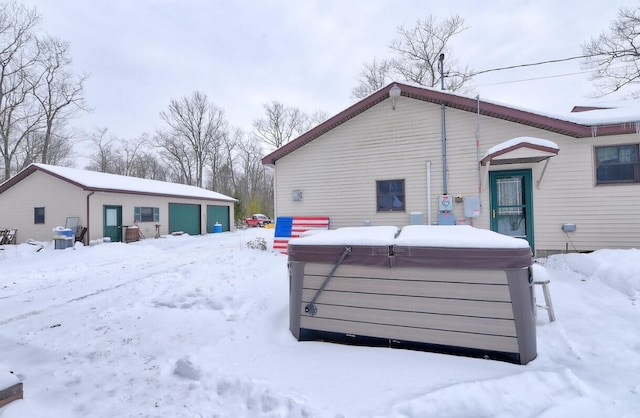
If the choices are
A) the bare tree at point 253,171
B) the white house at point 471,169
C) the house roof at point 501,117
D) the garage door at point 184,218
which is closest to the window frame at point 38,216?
the garage door at point 184,218

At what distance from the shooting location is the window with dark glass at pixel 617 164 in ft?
21.1

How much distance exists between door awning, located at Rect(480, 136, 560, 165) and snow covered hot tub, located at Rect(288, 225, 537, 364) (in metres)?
4.24

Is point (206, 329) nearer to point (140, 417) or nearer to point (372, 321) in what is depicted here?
point (140, 417)

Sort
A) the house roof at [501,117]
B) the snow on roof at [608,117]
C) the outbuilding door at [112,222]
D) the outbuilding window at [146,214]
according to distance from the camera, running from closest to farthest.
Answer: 1. the snow on roof at [608,117]
2. the house roof at [501,117]
3. the outbuilding door at [112,222]
4. the outbuilding window at [146,214]

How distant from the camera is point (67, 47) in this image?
22750 millimetres

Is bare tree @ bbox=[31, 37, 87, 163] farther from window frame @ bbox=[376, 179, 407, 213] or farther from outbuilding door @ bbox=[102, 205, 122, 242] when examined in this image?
window frame @ bbox=[376, 179, 407, 213]

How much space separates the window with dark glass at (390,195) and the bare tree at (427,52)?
1554cm

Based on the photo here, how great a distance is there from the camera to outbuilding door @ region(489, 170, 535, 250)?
7.08m

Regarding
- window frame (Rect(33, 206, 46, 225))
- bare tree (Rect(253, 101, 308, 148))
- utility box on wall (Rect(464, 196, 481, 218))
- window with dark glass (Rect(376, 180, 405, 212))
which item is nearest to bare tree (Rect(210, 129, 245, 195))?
bare tree (Rect(253, 101, 308, 148))

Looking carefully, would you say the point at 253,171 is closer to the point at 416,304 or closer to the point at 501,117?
the point at 501,117

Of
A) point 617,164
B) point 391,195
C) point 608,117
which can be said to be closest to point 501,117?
point 608,117

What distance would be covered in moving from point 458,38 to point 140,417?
24.9m

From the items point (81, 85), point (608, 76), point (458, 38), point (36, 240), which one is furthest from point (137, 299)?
point (81, 85)

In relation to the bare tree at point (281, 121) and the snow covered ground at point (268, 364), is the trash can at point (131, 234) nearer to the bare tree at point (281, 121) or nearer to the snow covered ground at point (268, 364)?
the snow covered ground at point (268, 364)
